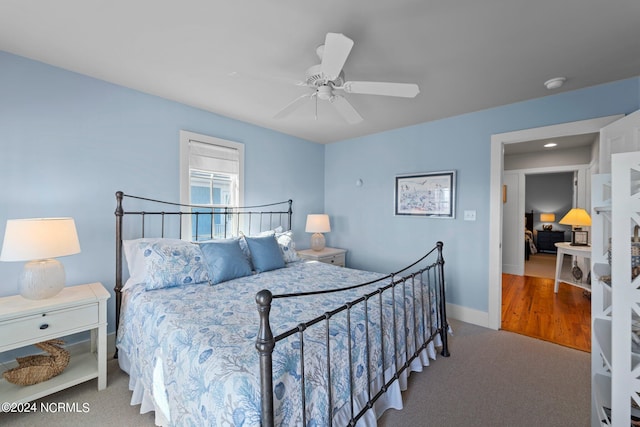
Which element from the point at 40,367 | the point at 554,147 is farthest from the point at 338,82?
the point at 554,147

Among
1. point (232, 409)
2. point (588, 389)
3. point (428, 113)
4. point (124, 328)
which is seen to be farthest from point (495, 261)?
point (124, 328)

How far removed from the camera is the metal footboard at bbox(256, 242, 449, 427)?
1.02 meters

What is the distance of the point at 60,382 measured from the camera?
1.92 m

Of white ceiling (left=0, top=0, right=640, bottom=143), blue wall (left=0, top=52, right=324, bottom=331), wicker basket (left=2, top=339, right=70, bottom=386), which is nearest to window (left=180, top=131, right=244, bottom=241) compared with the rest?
blue wall (left=0, top=52, right=324, bottom=331)

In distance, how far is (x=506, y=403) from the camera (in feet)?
6.40

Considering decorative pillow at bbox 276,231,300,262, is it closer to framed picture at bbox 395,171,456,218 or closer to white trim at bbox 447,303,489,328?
framed picture at bbox 395,171,456,218

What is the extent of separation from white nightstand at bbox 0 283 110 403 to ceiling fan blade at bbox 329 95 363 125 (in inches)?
89.8

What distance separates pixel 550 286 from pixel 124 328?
6212mm

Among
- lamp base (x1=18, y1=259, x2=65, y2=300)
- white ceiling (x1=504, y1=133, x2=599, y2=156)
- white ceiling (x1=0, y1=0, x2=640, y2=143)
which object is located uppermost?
white ceiling (x1=504, y1=133, x2=599, y2=156)

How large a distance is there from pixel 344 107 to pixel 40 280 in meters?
2.52

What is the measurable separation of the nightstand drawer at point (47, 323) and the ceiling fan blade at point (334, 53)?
2.36 metres

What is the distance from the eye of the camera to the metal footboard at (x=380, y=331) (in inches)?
40.3

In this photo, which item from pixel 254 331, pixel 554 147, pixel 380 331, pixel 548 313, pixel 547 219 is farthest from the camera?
pixel 547 219

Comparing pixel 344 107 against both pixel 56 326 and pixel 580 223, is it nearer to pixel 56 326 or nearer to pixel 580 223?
pixel 56 326
